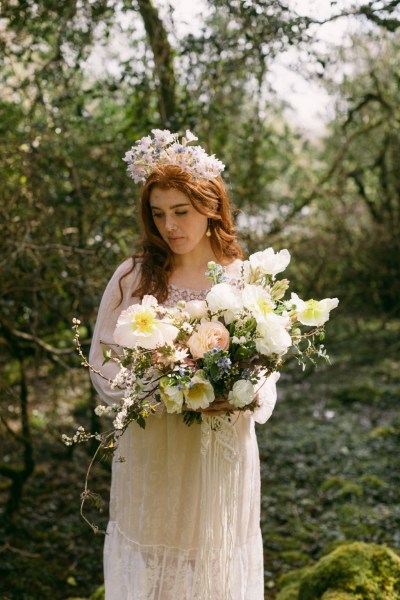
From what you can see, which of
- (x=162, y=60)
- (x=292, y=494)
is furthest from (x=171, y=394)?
(x=292, y=494)

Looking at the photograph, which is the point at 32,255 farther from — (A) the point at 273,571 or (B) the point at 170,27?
(A) the point at 273,571

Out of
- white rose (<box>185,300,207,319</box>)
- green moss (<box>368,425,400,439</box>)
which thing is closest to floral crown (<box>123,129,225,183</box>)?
white rose (<box>185,300,207,319</box>)

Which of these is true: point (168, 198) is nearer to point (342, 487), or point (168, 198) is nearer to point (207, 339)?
point (207, 339)

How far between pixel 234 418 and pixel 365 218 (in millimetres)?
7666

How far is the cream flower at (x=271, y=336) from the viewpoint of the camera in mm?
1993

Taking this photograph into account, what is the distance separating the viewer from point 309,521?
4.62m

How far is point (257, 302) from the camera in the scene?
2053 millimetres

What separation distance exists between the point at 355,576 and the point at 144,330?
1.81 meters

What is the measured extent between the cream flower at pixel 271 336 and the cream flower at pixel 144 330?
269mm

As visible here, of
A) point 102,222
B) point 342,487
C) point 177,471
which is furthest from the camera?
point 342,487

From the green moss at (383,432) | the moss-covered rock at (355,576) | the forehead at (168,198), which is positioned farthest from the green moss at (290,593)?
the green moss at (383,432)

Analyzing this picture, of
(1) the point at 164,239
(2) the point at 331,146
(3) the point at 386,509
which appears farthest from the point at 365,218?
(1) the point at 164,239

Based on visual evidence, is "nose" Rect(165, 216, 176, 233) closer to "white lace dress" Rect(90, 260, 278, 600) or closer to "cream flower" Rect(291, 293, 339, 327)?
"white lace dress" Rect(90, 260, 278, 600)

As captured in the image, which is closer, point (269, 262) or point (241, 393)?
point (241, 393)
